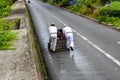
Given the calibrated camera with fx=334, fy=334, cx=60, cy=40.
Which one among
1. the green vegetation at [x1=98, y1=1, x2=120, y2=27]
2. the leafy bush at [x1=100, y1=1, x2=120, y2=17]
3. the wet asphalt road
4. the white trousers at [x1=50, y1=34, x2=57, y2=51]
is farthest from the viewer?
the leafy bush at [x1=100, y1=1, x2=120, y2=17]

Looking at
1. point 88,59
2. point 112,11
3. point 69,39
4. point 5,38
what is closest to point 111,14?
point 112,11

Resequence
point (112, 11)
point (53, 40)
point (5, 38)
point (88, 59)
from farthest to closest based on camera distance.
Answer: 1. point (112, 11)
2. point (53, 40)
3. point (5, 38)
4. point (88, 59)

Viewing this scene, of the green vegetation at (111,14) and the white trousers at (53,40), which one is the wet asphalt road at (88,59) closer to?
the white trousers at (53,40)

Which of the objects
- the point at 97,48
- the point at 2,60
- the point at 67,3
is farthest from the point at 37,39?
the point at 67,3

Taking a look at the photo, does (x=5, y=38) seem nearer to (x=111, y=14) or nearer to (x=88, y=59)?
(x=88, y=59)

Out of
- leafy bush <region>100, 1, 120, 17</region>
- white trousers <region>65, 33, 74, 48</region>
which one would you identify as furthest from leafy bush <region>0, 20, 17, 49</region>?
leafy bush <region>100, 1, 120, 17</region>

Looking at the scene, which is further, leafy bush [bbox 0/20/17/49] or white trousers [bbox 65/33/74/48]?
white trousers [bbox 65/33/74/48]

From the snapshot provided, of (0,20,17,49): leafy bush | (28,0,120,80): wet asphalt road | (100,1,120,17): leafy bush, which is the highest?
(0,20,17,49): leafy bush

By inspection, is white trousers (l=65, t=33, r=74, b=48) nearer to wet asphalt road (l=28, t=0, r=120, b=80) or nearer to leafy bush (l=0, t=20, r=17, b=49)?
wet asphalt road (l=28, t=0, r=120, b=80)

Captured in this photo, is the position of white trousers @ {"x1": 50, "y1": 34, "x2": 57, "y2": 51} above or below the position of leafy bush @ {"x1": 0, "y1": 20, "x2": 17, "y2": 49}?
below

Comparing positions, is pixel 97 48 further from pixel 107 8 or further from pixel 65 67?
pixel 107 8

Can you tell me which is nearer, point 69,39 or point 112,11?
point 69,39

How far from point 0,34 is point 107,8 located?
17.1 metres

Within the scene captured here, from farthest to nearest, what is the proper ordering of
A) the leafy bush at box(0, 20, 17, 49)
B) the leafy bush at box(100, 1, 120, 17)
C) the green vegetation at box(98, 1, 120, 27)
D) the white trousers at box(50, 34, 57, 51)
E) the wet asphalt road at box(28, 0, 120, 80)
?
1. the leafy bush at box(100, 1, 120, 17)
2. the green vegetation at box(98, 1, 120, 27)
3. the white trousers at box(50, 34, 57, 51)
4. the leafy bush at box(0, 20, 17, 49)
5. the wet asphalt road at box(28, 0, 120, 80)
